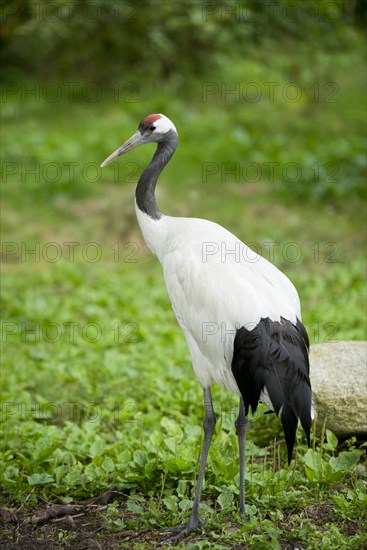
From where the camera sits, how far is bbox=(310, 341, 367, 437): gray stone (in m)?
4.36

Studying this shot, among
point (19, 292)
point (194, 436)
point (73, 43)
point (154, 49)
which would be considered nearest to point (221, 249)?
point (194, 436)

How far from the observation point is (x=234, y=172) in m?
9.60

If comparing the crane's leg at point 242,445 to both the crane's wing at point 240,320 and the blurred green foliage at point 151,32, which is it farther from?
the blurred green foliage at point 151,32

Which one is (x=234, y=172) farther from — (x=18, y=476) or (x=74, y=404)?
(x=18, y=476)

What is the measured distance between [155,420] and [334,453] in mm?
1135

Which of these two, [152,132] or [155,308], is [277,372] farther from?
[155,308]

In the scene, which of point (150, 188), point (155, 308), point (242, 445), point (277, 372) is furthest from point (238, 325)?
point (155, 308)

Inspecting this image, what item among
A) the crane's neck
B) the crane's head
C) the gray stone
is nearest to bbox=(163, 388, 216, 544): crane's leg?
the gray stone

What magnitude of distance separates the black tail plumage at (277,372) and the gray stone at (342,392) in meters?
0.79

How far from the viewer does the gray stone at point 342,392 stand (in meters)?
4.36

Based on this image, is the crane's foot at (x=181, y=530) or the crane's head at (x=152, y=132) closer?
the crane's foot at (x=181, y=530)

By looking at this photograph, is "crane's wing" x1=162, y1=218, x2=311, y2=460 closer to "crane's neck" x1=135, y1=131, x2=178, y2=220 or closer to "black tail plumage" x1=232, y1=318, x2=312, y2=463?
"black tail plumage" x1=232, y1=318, x2=312, y2=463

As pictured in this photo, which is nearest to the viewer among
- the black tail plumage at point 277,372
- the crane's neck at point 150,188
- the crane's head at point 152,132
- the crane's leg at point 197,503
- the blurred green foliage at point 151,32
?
the black tail plumage at point 277,372

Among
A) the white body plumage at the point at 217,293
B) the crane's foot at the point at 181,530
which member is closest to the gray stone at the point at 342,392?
the white body plumage at the point at 217,293
